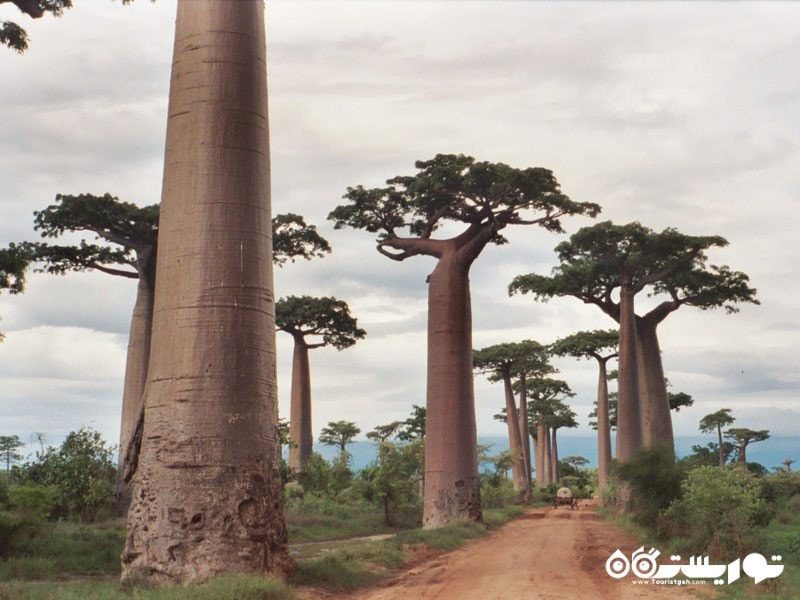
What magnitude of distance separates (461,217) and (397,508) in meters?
7.50

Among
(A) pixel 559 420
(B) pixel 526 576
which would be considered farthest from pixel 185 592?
(A) pixel 559 420

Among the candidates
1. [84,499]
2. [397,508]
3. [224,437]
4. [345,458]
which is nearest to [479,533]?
[397,508]

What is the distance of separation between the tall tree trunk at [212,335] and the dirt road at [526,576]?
1.53 m

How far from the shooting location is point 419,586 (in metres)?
9.12

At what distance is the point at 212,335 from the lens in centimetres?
840

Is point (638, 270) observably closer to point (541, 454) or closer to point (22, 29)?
point (22, 29)

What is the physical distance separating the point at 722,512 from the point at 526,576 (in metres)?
2.87

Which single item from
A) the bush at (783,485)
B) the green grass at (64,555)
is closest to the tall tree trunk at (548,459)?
the bush at (783,485)

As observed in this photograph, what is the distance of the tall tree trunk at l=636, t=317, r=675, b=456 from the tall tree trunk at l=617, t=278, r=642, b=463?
647 mm

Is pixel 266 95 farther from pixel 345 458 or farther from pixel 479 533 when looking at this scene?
pixel 345 458

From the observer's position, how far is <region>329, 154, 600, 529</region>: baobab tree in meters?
16.8

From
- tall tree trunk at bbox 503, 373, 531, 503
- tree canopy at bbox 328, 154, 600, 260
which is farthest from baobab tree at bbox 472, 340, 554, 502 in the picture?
tree canopy at bbox 328, 154, 600, 260

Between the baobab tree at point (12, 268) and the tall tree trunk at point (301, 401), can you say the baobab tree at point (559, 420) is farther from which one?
the baobab tree at point (12, 268)

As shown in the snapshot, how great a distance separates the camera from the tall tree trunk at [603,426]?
106 feet
